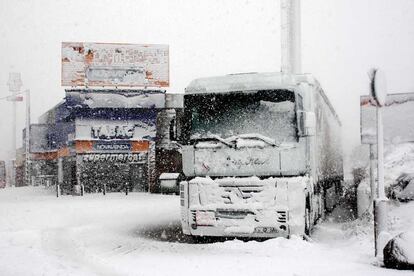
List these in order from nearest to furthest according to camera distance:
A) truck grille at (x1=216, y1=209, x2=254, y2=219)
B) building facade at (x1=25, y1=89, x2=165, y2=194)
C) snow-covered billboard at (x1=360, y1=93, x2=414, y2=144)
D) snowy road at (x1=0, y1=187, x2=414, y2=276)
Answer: snowy road at (x1=0, y1=187, x2=414, y2=276), truck grille at (x1=216, y1=209, x2=254, y2=219), snow-covered billboard at (x1=360, y1=93, x2=414, y2=144), building facade at (x1=25, y1=89, x2=165, y2=194)

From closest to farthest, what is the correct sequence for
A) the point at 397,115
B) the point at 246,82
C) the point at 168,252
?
the point at 168,252 → the point at 246,82 → the point at 397,115

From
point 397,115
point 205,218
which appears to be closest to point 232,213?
point 205,218

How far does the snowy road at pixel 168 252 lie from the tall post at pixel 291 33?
27.5 metres

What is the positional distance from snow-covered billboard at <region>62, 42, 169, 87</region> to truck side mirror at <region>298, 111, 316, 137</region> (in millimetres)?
27634

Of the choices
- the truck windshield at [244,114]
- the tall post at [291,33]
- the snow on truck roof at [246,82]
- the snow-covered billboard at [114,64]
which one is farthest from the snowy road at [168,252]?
the tall post at [291,33]

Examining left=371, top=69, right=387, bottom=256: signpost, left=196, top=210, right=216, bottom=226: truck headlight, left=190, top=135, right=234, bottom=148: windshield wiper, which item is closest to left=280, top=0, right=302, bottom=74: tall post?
left=190, top=135, right=234, bottom=148: windshield wiper

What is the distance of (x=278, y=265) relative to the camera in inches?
341

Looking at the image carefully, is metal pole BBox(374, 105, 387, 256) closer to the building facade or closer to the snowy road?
the snowy road

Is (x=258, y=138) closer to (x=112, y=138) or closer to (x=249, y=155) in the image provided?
(x=249, y=155)

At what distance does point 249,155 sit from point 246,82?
1565 mm

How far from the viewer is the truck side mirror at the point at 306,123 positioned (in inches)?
413

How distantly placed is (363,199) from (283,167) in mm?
5810

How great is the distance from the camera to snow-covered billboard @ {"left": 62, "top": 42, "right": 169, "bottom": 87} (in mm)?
36881

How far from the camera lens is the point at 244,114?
11.0 m
